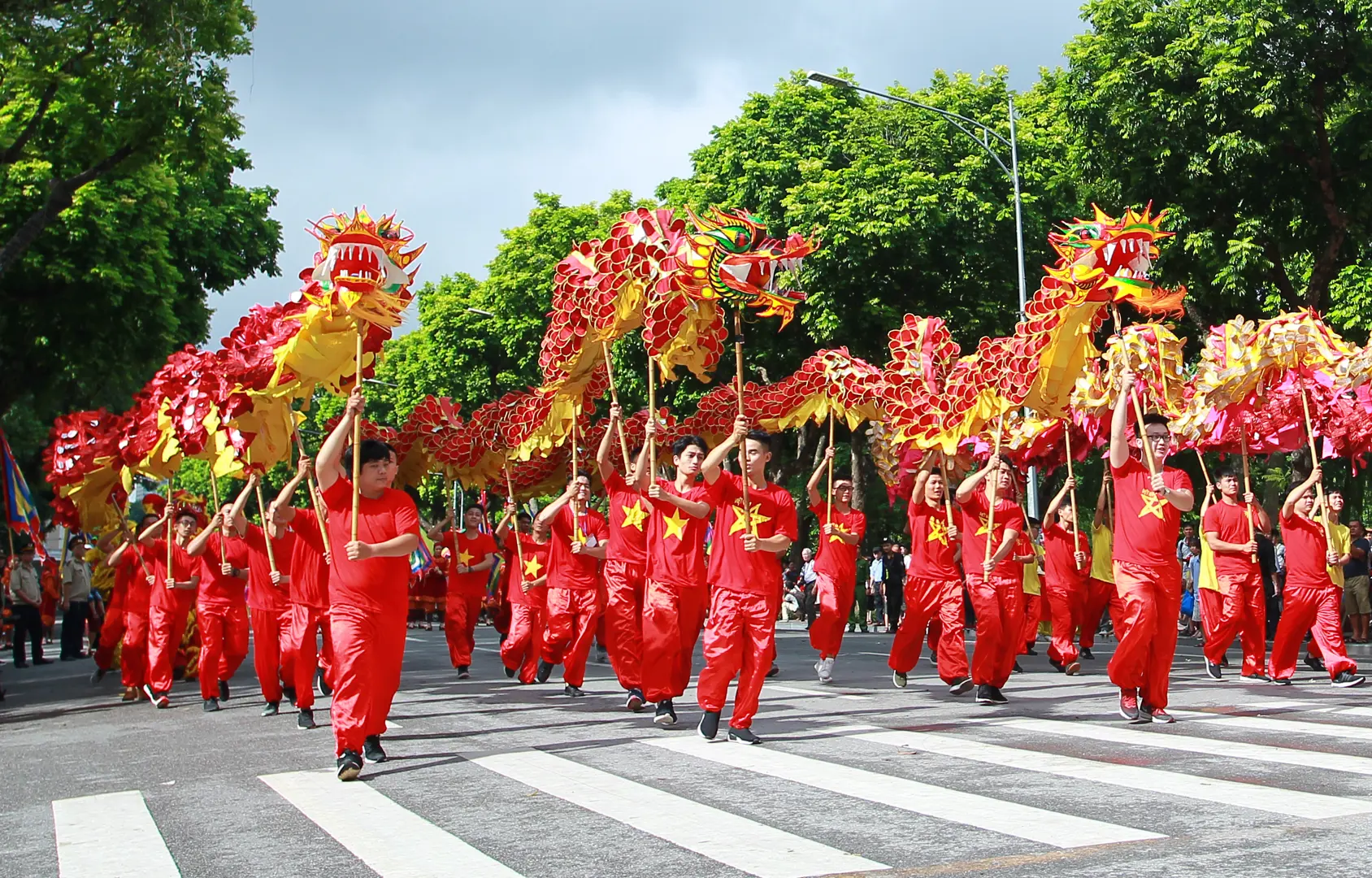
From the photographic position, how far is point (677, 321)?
10.1 m

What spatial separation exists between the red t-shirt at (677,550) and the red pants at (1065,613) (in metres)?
5.59

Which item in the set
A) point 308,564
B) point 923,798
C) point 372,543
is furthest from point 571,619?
point 923,798

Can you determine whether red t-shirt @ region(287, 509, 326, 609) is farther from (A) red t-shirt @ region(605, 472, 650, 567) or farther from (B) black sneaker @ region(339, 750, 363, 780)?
(B) black sneaker @ region(339, 750, 363, 780)

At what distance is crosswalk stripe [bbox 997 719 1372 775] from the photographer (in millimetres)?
7078

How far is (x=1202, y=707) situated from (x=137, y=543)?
9581 millimetres

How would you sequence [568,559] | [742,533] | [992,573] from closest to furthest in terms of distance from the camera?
[742,533] → [992,573] → [568,559]

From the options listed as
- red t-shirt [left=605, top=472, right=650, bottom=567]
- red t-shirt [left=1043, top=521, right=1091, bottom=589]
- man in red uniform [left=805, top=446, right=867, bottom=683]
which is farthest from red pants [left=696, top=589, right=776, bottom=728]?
red t-shirt [left=1043, top=521, right=1091, bottom=589]

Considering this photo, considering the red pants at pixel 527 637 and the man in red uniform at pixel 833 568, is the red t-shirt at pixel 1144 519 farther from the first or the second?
the red pants at pixel 527 637

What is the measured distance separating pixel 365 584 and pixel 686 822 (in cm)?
265

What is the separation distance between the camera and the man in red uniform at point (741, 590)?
854 cm

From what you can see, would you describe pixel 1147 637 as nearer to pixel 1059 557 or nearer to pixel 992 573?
pixel 992 573

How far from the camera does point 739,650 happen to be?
8.62m

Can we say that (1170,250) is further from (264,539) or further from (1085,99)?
(264,539)

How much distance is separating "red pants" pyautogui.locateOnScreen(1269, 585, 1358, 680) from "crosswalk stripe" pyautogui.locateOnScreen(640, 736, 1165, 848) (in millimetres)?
5961
